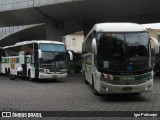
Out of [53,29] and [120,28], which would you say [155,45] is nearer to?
[120,28]

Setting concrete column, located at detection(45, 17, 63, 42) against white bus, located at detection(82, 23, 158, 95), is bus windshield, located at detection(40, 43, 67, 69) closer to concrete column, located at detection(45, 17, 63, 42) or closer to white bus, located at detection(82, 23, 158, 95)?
white bus, located at detection(82, 23, 158, 95)

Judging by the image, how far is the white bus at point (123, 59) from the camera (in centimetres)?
1480

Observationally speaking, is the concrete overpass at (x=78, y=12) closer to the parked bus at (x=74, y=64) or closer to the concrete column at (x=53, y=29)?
the concrete column at (x=53, y=29)

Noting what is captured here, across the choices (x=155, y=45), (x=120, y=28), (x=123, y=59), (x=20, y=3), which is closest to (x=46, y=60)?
(x=120, y=28)

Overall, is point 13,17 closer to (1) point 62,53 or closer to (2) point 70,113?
(1) point 62,53

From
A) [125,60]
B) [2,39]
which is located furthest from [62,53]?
[2,39]

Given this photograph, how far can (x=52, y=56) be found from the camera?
2655 cm

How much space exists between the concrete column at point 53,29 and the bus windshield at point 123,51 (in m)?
27.4

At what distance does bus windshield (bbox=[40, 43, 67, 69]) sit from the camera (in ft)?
86.7

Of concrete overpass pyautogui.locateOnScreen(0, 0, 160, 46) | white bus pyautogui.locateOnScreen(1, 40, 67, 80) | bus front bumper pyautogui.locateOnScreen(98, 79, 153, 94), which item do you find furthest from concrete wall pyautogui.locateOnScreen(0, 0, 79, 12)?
bus front bumper pyautogui.locateOnScreen(98, 79, 153, 94)

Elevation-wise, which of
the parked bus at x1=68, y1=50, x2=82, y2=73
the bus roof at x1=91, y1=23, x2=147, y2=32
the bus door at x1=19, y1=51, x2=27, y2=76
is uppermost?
the bus roof at x1=91, y1=23, x2=147, y2=32

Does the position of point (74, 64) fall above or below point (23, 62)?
below

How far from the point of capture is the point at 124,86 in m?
14.8

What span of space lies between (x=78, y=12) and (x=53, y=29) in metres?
5.63
